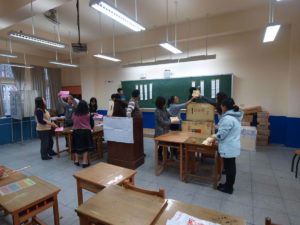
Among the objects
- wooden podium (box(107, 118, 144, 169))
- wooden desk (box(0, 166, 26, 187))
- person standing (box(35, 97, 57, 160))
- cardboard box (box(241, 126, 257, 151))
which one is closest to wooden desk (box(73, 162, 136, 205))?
wooden desk (box(0, 166, 26, 187))

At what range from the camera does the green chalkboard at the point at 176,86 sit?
510 centimetres

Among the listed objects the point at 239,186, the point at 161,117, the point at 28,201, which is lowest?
the point at 239,186

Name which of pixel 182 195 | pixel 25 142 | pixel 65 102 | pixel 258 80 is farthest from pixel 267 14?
pixel 25 142

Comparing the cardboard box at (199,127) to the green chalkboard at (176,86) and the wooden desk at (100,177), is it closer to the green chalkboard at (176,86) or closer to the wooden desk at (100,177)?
the wooden desk at (100,177)

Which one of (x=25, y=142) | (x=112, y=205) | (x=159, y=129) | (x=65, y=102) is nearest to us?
(x=112, y=205)

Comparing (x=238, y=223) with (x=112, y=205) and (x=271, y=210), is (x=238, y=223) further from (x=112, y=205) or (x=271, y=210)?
(x=271, y=210)

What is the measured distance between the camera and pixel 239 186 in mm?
2826

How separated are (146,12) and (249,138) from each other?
450 cm

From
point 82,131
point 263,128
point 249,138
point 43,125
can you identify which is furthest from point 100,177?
point 263,128

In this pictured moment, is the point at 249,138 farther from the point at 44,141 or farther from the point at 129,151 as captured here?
the point at 44,141

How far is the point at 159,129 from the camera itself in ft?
11.6

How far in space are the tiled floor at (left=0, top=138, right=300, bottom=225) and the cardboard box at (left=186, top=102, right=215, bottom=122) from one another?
3.90 feet

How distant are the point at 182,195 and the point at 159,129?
1.36 meters

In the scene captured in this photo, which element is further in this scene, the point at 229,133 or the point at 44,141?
Result: the point at 44,141
